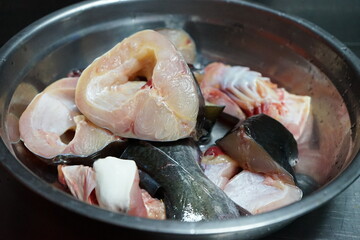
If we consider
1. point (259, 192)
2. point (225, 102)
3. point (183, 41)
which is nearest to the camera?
point (259, 192)

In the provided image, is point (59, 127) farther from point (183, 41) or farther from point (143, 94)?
point (183, 41)

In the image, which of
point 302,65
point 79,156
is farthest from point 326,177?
point 79,156

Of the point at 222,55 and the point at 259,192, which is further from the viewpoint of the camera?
the point at 222,55

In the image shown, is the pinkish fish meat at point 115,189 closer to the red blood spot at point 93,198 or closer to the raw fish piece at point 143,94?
the red blood spot at point 93,198

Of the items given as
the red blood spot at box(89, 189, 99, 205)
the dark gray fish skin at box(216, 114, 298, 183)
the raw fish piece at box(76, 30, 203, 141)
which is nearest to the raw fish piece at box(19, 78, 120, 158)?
the raw fish piece at box(76, 30, 203, 141)

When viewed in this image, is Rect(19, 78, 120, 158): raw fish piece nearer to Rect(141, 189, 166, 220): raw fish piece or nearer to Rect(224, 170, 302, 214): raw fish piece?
Rect(141, 189, 166, 220): raw fish piece

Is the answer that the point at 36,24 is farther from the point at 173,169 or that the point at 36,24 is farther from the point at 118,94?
the point at 173,169

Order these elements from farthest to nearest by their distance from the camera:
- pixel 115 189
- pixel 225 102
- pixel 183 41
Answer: pixel 183 41 → pixel 225 102 → pixel 115 189

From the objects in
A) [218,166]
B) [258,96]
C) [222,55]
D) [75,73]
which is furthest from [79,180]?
[222,55]
